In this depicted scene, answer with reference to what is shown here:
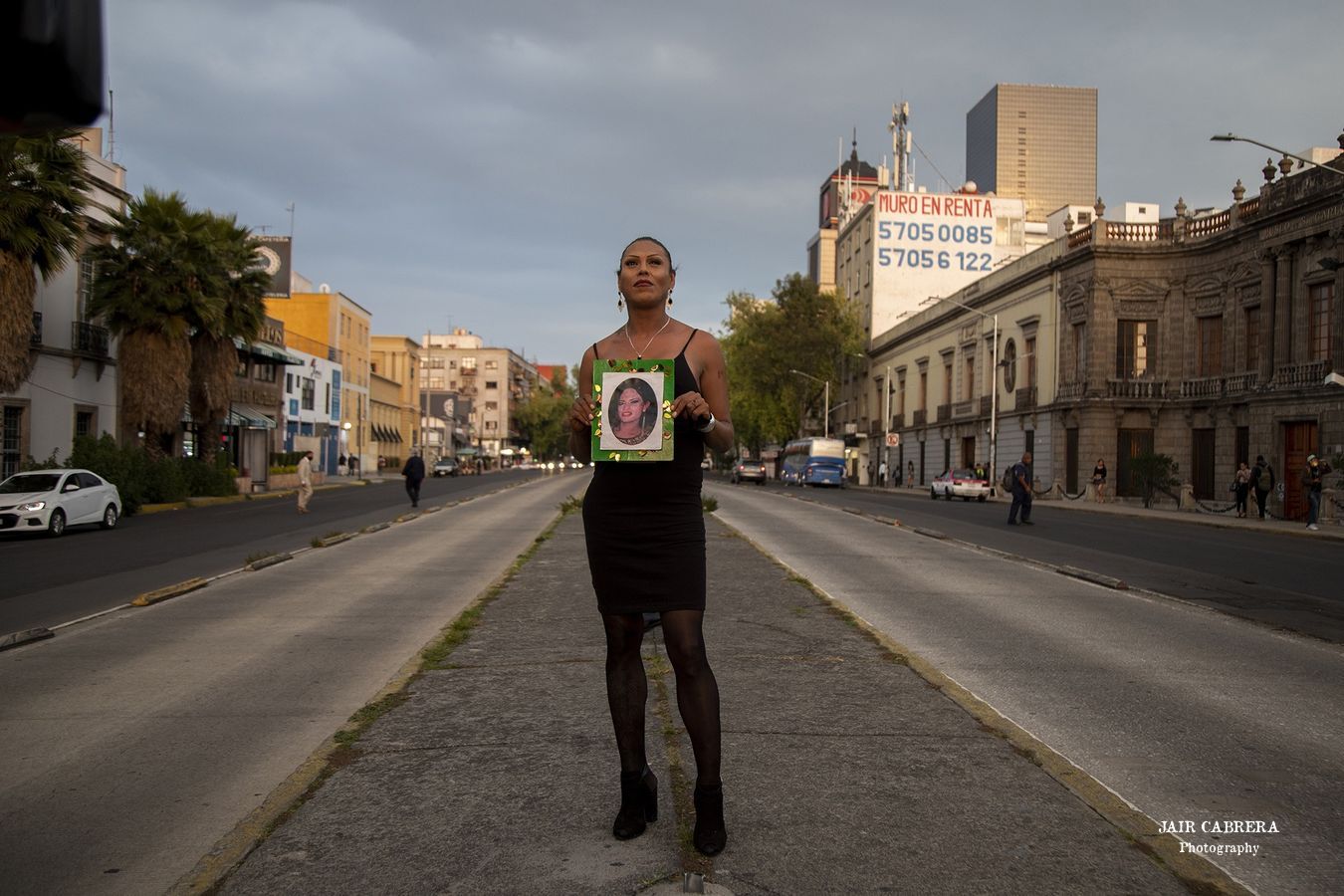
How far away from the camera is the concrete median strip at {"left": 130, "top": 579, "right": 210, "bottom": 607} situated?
9.82m

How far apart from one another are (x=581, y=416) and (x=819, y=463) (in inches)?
2277

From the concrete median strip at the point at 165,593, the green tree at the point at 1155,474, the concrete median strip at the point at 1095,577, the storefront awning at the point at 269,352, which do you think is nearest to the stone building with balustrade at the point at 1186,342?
the green tree at the point at 1155,474

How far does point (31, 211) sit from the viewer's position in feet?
76.9

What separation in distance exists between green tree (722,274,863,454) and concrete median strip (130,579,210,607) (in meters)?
70.6

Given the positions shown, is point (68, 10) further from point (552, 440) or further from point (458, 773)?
point (552, 440)

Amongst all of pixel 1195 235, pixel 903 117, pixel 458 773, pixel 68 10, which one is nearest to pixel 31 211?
pixel 458 773

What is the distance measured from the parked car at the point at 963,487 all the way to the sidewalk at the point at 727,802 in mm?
39104

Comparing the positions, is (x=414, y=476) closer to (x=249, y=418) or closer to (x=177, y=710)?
(x=249, y=418)

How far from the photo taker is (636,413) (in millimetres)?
3299

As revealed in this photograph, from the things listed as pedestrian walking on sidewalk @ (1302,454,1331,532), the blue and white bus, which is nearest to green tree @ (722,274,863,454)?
the blue and white bus

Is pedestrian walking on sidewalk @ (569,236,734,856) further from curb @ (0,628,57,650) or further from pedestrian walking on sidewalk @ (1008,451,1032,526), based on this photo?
pedestrian walking on sidewalk @ (1008,451,1032,526)

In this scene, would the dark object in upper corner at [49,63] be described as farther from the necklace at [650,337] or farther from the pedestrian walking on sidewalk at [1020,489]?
the pedestrian walking on sidewalk at [1020,489]

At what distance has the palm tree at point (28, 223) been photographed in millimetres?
22953

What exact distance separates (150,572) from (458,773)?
11194mm
